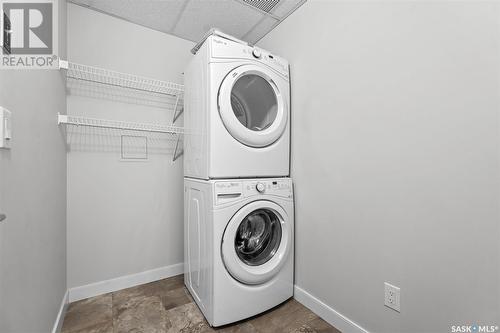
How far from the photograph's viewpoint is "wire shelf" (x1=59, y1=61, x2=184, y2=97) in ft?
5.58

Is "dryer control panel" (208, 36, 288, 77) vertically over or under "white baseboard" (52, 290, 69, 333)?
over

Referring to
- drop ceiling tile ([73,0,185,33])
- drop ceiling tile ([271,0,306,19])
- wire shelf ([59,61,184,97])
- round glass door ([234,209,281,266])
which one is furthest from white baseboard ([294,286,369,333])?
drop ceiling tile ([73,0,185,33])

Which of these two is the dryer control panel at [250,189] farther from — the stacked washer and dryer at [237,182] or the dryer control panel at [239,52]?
the dryer control panel at [239,52]

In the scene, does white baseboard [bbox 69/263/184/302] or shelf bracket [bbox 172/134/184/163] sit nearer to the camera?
white baseboard [bbox 69/263/184/302]

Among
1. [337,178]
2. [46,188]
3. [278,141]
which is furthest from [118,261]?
[337,178]

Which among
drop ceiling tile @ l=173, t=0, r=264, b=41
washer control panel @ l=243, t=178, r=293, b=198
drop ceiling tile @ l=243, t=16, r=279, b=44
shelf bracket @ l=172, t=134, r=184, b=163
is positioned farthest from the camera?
shelf bracket @ l=172, t=134, r=184, b=163

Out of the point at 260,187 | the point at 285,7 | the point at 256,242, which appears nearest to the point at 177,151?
the point at 260,187

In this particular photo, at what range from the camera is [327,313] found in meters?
1.50

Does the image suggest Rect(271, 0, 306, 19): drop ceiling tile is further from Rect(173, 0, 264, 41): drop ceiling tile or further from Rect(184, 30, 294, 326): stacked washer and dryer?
Rect(184, 30, 294, 326): stacked washer and dryer

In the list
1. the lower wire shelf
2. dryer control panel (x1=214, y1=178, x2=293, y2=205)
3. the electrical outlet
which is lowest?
the electrical outlet

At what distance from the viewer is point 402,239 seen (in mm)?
1150

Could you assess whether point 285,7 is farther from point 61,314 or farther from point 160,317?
point 61,314

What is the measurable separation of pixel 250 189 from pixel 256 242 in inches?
18.0

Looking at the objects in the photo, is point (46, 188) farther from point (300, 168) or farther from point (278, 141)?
point (300, 168)
